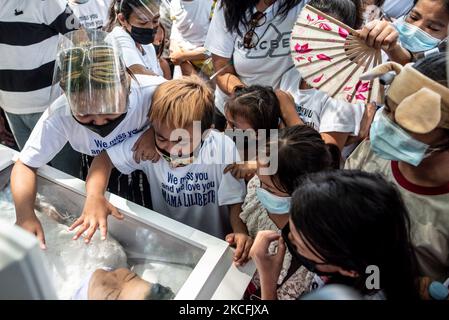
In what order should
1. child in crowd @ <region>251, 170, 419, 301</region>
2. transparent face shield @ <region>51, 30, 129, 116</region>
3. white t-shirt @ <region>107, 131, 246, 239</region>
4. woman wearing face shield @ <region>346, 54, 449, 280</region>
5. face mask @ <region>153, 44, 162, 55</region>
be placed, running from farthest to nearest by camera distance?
face mask @ <region>153, 44, 162, 55</region> < white t-shirt @ <region>107, 131, 246, 239</region> < transparent face shield @ <region>51, 30, 129, 116</region> < woman wearing face shield @ <region>346, 54, 449, 280</region> < child in crowd @ <region>251, 170, 419, 301</region>

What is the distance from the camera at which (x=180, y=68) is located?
2.62 metres

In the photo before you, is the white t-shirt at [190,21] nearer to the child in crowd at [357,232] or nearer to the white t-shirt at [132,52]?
the white t-shirt at [132,52]

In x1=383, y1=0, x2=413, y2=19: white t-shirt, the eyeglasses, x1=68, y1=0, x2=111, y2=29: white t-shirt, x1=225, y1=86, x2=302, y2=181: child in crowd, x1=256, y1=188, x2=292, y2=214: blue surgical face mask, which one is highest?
x1=383, y1=0, x2=413, y2=19: white t-shirt

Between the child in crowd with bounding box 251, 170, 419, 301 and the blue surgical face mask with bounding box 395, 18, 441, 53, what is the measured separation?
0.93m

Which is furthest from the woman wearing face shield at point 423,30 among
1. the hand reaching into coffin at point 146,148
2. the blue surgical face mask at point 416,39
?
the hand reaching into coffin at point 146,148

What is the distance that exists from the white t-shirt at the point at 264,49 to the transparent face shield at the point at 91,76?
0.68 m

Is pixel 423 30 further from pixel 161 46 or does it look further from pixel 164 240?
pixel 161 46

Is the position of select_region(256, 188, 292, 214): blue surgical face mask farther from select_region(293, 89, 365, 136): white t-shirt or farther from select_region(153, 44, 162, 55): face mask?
select_region(153, 44, 162, 55): face mask

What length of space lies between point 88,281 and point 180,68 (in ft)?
5.99

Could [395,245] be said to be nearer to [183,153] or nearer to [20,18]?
[183,153]

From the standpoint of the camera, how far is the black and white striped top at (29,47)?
5.86ft

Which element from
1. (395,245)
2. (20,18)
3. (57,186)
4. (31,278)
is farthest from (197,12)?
(31,278)

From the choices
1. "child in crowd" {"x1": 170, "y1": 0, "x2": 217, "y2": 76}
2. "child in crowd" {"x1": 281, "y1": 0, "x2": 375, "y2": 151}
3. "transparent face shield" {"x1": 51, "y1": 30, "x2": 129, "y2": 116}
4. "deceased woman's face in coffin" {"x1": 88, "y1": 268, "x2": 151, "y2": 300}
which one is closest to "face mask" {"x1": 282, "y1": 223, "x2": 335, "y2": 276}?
"deceased woman's face in coffin" {"x1": 88, "y1": 268, "x2": 151, "y2": 300}

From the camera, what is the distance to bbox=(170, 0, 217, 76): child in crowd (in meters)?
2.54
